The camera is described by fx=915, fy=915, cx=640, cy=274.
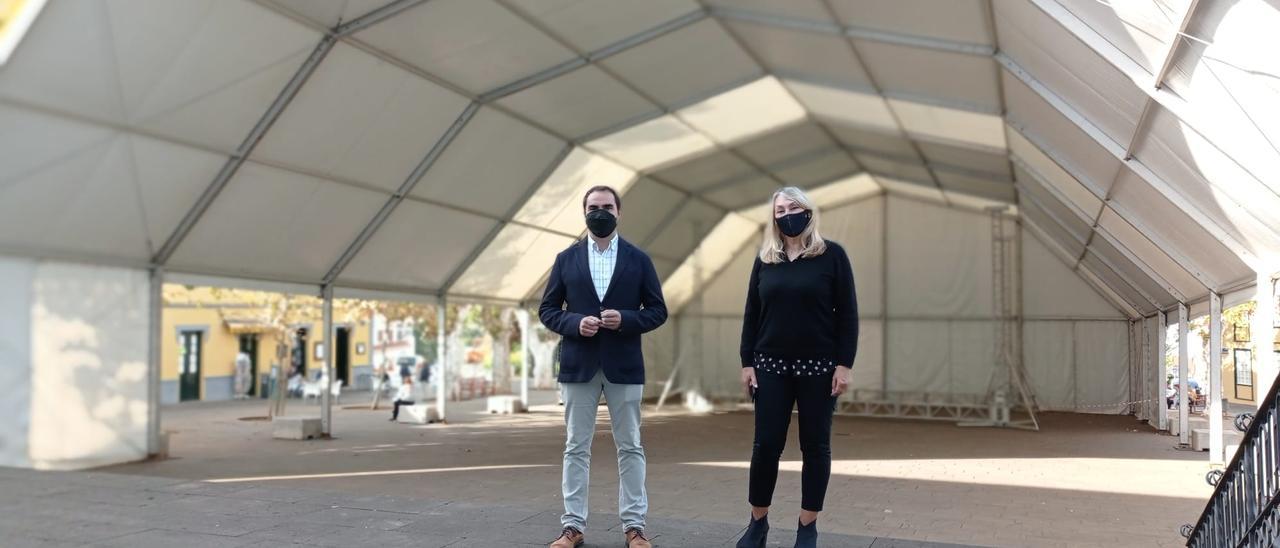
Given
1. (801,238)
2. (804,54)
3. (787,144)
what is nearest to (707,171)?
(787,144)

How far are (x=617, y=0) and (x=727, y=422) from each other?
9.85m

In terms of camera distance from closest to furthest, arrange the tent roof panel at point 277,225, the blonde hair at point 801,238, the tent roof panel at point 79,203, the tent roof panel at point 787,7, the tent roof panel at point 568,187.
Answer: the blonde hair at point 801,238, the tent roof panel at point 79,203, the tent roof panel at point 787,7, the tent roof panel at point 277,225, the tent roof panel at point 568,187

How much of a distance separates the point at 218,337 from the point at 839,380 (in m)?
27.9

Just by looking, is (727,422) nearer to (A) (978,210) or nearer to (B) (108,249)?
(A) (978,210)

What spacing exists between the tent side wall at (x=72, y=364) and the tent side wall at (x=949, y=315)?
44.7 feet

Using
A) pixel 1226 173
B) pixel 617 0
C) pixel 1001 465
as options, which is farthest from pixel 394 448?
pixel 1226 173

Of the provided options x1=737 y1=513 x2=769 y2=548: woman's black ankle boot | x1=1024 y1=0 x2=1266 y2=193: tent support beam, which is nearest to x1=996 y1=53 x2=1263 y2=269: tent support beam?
x1=1024 y1=0 x2=1266 y2=193: tent support beam

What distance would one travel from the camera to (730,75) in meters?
12.8

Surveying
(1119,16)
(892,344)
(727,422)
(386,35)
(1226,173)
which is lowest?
(727,422)

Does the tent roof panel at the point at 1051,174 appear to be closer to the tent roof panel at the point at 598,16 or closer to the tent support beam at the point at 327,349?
the tent roof panel at the point at 598,16

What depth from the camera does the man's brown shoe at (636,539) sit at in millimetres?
3875

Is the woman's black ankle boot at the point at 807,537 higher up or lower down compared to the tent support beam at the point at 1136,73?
lower down

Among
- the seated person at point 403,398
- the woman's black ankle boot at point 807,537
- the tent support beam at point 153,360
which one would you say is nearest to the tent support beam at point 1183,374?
the woman's black ankle boot at point 807,537

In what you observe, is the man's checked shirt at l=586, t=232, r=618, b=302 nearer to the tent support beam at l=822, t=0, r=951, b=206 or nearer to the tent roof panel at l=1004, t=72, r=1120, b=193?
the tent support beam at l=822, t=0, r=951, b=206
